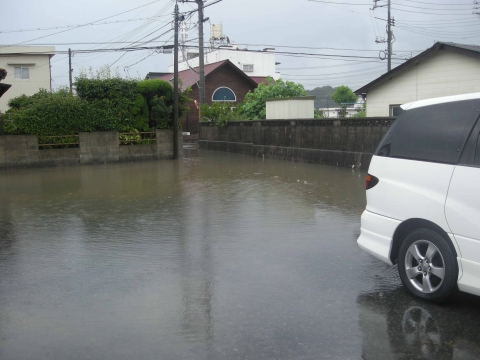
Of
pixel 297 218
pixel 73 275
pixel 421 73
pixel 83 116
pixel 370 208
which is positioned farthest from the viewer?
pixel 83 116

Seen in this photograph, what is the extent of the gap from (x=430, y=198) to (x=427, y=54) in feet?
51.6

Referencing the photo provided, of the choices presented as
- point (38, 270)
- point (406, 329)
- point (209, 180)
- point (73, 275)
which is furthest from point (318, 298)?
point (209, 180)

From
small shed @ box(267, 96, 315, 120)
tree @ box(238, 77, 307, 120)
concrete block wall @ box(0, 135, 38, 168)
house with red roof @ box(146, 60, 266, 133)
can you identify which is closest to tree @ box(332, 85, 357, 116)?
house with red roof @ box(146, 60, 266, 133)

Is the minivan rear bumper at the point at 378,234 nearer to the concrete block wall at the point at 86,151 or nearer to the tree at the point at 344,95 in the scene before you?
the concrete block wall at the point at 86,151

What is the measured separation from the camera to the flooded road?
14.3 feet

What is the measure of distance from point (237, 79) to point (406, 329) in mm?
43848

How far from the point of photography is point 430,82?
19594mm

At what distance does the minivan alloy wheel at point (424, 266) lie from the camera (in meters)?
5.08

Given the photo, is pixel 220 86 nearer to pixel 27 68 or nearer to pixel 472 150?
pixel 27 68

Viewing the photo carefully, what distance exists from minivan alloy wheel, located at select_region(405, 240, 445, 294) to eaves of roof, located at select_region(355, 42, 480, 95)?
44.8 ft

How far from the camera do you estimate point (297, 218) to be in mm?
9727

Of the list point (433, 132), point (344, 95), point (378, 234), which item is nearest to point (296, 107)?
point (378, 234)

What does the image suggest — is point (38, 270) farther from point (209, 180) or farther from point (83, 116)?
point (83, 116)

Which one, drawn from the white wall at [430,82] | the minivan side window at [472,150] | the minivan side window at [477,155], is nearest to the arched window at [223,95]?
the white wall at [430,82]
